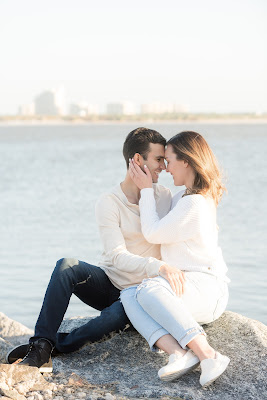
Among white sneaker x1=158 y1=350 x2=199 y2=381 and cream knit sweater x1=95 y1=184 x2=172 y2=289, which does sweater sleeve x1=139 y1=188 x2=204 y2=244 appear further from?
white sneaker x1=158 y1=350 x2=199 y2=381

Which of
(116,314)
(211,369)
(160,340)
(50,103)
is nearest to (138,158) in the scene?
(116,314)

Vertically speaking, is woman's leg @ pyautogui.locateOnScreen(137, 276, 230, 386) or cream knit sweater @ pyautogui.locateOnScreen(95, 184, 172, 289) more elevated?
cream knit sweater @ pyautogui.locateOnScreen(95, 184, 172, 289)

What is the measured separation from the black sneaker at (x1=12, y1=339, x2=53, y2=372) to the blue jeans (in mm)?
46

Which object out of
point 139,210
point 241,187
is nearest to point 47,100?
point 241,187

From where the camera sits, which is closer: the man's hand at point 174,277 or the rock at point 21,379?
the rock at point 21,379

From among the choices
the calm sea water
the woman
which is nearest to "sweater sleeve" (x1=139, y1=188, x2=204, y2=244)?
the woman

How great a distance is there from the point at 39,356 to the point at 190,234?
3.15 feet

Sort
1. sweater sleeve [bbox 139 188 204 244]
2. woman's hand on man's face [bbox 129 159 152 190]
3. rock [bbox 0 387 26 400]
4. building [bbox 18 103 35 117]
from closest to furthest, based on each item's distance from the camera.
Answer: rock [bbox 0 387 26 400]
sweater sleeve [bbox 139 188 204 244]
woman's hand on man's face [bbox 129 159 152 190]
building [bbox 18 103 35 117]

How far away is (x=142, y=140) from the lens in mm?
4059

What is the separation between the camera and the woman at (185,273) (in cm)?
339

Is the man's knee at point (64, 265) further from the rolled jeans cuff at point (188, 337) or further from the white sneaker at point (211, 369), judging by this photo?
the white sneaker at point (211, 369)

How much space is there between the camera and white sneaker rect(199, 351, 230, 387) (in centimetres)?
332

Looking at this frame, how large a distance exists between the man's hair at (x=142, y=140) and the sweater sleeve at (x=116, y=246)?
310 millimetres

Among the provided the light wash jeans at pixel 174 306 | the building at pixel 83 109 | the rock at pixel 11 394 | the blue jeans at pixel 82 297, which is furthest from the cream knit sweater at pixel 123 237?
the building at pixel 83 109
